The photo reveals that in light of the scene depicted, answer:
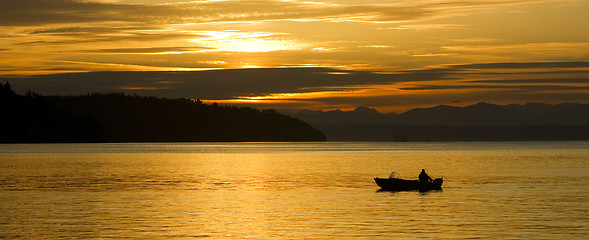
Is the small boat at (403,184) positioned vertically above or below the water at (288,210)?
above

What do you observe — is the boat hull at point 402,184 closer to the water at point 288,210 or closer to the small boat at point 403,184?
the small boat at point 403,184

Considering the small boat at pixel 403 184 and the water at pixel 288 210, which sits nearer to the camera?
the water at pixel 288 210

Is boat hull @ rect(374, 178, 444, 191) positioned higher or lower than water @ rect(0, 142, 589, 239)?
higher

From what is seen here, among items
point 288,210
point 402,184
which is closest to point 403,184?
point 402,184

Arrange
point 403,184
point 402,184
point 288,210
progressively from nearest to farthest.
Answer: point 288,210 → point 403,184 → point 402,184

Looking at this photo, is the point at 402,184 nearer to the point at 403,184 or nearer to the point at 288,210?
the point at 403,184

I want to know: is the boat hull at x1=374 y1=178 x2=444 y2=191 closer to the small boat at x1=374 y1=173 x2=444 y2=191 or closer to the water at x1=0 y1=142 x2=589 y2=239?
the small boat at x1=374 y1=173 x2=444 y2=191

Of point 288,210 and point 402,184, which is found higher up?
point 402,184

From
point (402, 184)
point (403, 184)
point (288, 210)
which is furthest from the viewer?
point (402, 184)

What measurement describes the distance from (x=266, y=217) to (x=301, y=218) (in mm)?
2955

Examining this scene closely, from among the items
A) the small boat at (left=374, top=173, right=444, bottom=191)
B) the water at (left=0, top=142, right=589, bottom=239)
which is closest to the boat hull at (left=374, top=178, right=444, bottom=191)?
the small boat at (left=374, top=173, right=444, bottom=191)

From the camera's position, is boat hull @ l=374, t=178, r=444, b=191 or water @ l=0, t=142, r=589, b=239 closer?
water @ l=0, t=142, r=589, b=239

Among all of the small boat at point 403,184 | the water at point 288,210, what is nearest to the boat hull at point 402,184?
the small boat at point 403,184

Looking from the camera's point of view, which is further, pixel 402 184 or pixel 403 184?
pixel 402 184
